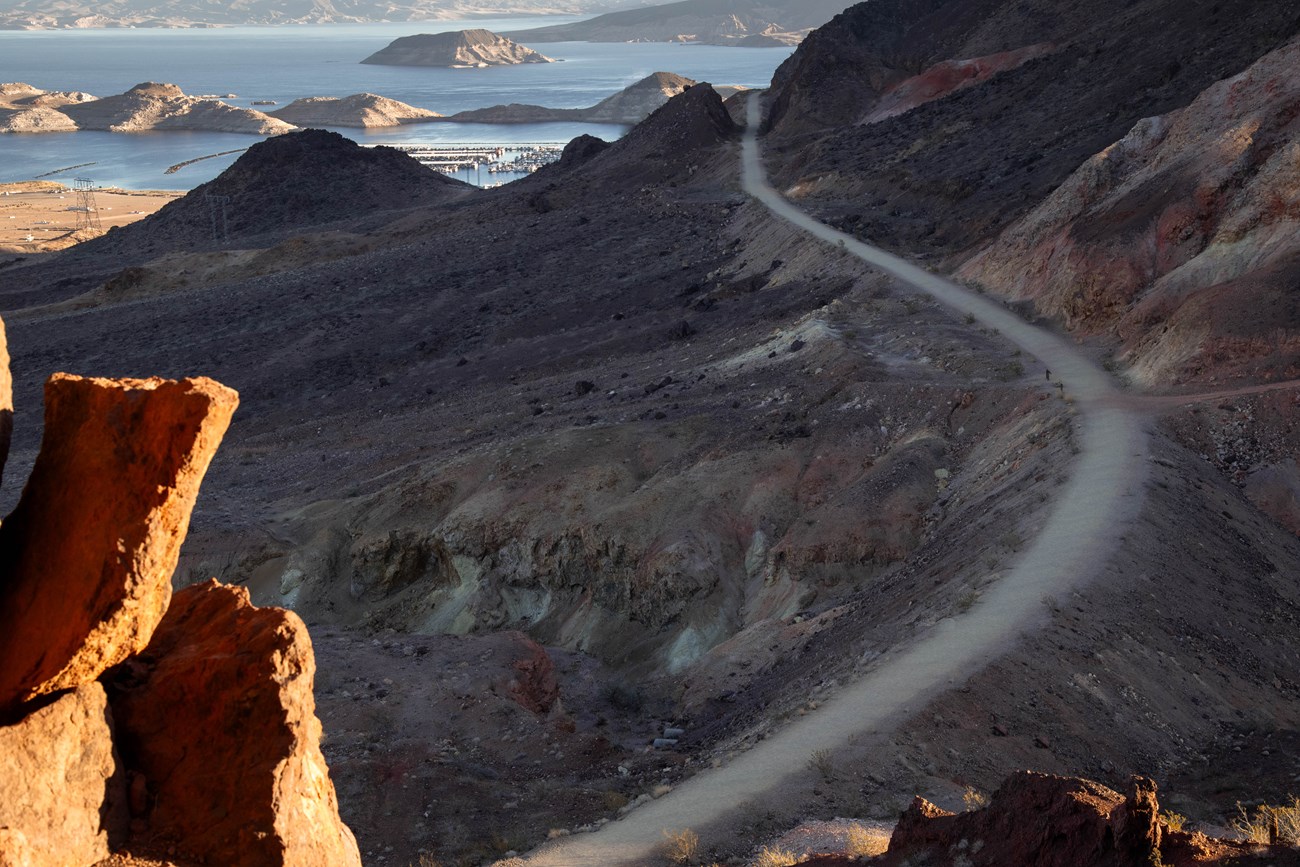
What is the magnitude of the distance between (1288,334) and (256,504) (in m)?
23.6

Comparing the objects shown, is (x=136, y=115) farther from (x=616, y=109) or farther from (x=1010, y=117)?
(x=1010, y=117)

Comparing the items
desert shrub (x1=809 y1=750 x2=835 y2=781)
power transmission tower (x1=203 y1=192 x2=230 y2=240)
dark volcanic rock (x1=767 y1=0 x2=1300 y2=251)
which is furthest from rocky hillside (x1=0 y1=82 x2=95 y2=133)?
desert shrub (x1=809 y1=750 x2=835 y2=781)

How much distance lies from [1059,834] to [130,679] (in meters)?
6.63

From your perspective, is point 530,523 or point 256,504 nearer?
point 530,523

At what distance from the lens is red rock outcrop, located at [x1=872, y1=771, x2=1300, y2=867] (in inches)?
323

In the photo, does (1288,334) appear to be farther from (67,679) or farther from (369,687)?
(67,679)

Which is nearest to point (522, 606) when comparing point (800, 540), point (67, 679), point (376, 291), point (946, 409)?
point (800, 540)

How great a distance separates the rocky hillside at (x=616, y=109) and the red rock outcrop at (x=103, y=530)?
142 m

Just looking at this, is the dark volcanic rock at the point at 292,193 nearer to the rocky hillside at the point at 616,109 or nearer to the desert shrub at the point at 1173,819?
the rocky hillside at the point at 616,109

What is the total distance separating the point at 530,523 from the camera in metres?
24.8

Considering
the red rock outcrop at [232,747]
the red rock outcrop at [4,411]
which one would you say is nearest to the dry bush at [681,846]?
the red rock outcrop at [232,747]

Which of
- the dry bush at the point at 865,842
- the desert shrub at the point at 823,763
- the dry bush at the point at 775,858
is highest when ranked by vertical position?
the dry bush at the point at 865,842

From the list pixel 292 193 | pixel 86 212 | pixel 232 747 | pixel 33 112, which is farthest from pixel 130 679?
pixel 33 112

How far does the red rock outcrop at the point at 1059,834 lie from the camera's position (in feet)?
26.9
